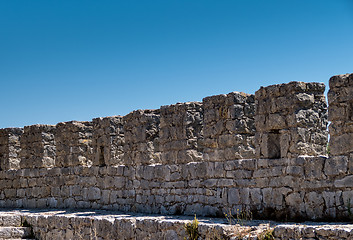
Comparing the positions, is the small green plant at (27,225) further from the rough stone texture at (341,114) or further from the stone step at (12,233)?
the rough stone texture at (341,114)

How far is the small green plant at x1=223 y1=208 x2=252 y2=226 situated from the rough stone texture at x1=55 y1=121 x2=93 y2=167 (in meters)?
5.63

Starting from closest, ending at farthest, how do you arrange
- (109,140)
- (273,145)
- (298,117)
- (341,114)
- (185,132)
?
(341,114), (298,117), (273,145), (185,132), (109,140)

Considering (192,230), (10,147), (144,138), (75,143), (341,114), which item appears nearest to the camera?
(341,114)

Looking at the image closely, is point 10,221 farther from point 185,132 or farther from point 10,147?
point 185,132

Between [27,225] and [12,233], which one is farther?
[27,225]

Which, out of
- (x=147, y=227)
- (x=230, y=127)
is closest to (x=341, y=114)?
(x=230, y=127)

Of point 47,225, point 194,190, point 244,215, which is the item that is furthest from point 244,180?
point 47,225

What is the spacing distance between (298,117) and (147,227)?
3.48 m

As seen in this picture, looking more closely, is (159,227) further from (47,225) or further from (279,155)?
(47,225)

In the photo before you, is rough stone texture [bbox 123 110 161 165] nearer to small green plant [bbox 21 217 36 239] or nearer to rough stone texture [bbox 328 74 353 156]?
small green plant [bbox 21 217 36 239]

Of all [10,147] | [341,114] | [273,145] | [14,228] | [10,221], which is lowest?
[14,228]

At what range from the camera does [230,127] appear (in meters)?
10.1

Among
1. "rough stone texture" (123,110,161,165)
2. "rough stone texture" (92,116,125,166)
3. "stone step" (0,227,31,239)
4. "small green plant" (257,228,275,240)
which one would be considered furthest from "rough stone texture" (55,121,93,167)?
"small green plant" (257,228,275,240)

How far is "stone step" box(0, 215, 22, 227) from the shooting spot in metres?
13.0
